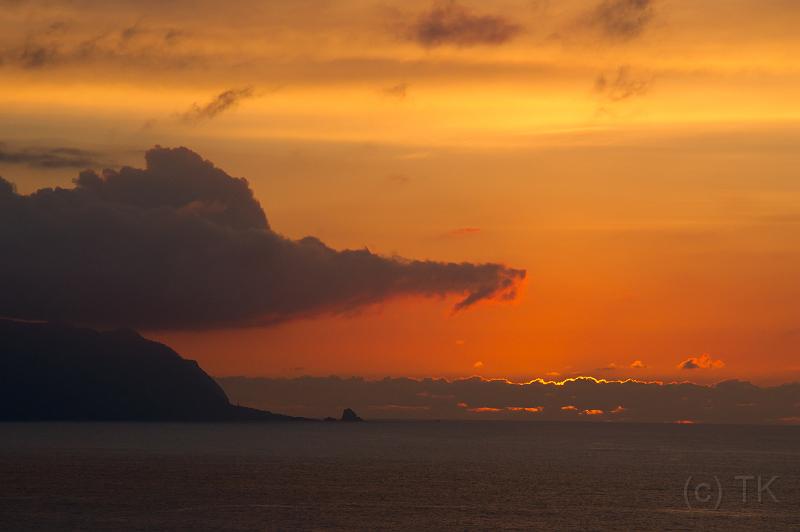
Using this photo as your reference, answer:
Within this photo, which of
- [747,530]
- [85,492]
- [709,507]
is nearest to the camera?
[747,530]

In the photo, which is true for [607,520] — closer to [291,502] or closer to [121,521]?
[291,502]

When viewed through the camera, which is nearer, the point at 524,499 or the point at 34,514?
the point at 34,514

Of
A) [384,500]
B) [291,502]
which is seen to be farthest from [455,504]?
[291,502]

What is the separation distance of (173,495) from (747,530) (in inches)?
3610

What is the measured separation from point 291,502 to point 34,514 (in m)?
39.8

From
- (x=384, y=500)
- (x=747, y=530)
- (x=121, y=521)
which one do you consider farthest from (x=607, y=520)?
(x=121, y=521)

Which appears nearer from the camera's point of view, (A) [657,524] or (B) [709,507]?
(A) [657,524]

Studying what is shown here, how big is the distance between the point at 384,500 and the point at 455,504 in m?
11.7

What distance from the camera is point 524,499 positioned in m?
188

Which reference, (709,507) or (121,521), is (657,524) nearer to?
(709,507)

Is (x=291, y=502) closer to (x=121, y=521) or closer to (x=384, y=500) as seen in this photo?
(x=384, y=500)

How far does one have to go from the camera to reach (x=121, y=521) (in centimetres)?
15462

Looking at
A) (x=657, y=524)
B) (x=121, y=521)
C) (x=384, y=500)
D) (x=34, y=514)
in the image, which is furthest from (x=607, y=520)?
(x=34, y=514)

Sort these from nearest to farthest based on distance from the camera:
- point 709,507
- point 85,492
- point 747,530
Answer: point 747,530
point 709,507
point 85,492
